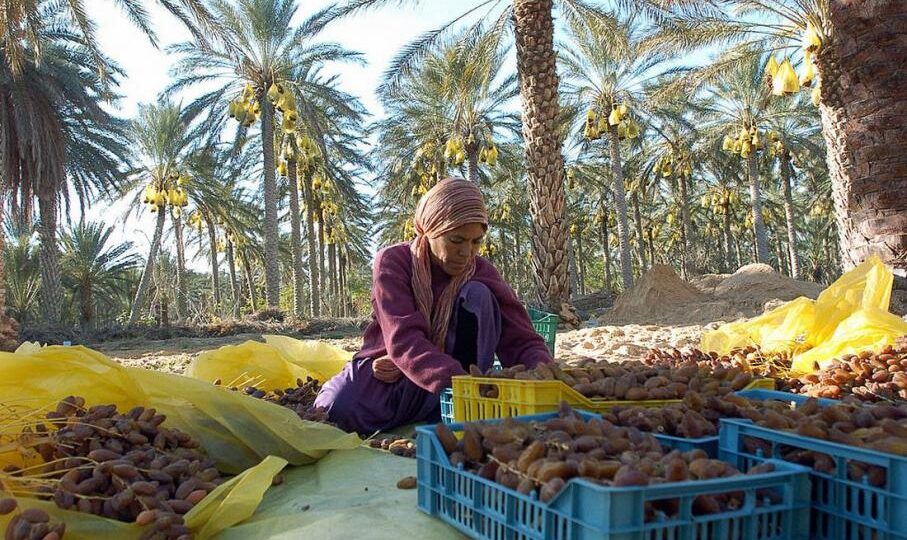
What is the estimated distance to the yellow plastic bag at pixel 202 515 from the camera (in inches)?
74.6

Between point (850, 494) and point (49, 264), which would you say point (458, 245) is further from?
point (49, 264)

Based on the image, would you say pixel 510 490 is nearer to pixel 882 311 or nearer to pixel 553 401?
pixel 553 401

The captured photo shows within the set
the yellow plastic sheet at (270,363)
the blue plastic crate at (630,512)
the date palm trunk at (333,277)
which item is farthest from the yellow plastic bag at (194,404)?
the date palm trunk at (333,277)

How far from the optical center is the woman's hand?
321 cm

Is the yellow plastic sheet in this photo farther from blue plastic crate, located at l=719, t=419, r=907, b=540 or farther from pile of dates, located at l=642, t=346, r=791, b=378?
blue plastic crate, located at l=719, t=419, r=907, b=540

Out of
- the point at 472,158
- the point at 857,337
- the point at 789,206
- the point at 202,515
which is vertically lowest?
the point at 202,515

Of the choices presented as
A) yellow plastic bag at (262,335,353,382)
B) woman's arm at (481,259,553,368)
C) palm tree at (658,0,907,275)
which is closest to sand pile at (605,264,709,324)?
palm tree at (658,0,907,275)

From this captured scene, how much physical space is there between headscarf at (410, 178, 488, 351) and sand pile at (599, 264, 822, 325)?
7.97 meters

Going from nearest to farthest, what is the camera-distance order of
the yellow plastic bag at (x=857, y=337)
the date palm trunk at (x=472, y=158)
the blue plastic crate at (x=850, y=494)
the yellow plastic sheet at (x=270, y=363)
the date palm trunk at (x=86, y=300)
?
1. the blue plastic crate at (x=850, y=494)
2. the yellow plastic bag at (x=857, y=337)
3. the yellow plastic sheet at (x=270, y=363)
4. the date palm trunk at (x=472, y=158)
5. the date palm trunk at (x=86, y=300)

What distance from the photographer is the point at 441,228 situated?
2.97 m

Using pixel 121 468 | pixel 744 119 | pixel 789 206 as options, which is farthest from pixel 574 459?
pixel 789 206

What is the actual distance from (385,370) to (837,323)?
109 inches

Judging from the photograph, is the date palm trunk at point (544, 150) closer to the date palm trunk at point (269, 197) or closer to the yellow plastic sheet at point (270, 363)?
the yellow plastic sheet at point (270, 363)

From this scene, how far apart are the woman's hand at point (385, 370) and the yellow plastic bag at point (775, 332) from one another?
2419 mm
